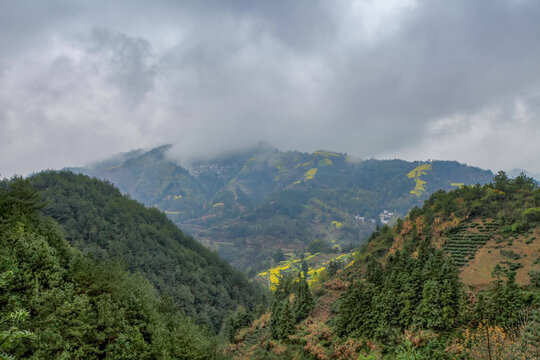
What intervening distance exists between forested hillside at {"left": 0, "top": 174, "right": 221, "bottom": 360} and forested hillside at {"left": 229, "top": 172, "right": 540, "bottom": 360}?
52.4ft

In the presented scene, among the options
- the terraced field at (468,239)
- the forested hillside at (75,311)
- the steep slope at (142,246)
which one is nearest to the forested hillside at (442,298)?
the terraced field at (468,239)

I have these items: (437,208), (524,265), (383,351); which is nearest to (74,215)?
(383,351)

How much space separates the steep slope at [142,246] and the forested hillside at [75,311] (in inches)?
2266

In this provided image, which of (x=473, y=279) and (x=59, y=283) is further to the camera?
(x=473, y=279)

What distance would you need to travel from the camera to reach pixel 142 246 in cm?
10475

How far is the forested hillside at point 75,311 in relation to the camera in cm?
2175

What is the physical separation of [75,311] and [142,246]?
86.6 meters

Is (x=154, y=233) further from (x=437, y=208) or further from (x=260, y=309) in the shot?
(x=437, y=208)

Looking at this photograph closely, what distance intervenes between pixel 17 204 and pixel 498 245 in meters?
77.9

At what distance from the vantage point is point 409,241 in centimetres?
5616

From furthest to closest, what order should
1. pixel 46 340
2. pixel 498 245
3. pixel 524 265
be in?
pixel 498 245 → pixel 524 265 → pixel 46 340

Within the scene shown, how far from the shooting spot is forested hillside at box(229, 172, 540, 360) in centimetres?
2183

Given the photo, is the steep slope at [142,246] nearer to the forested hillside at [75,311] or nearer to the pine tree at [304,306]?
the pine tree at [304,306]

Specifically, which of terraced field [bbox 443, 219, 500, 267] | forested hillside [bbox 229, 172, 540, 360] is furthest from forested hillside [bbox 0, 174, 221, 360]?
terraced field [bbox 443, 219, 500, 267]
